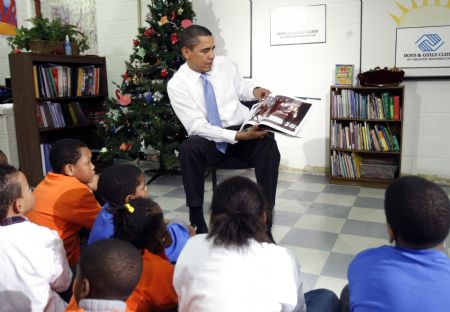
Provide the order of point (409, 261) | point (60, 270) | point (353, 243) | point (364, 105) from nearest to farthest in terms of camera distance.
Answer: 1. point (409, 261)
2. point (60, 270)
3. point (353, 243)
4. point (364, 105)

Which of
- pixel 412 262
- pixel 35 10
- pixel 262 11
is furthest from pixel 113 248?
pixel 35 10

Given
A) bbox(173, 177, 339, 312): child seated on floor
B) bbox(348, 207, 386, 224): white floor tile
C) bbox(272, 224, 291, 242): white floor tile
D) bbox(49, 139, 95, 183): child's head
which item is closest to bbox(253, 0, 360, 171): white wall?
bbox(348, 207, 386, 224): white floor tile

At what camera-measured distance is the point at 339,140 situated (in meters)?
3.64

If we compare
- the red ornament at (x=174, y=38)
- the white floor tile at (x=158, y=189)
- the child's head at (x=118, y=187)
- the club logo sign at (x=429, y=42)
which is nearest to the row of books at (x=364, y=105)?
the club logo sign at (x=429, y=42)

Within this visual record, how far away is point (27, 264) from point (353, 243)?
1.81m

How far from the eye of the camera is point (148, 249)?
1328mm

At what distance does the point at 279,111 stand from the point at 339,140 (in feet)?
5.09

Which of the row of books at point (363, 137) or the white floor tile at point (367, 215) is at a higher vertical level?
the row of books at point (363, 137)

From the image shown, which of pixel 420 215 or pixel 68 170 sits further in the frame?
pixel 68 170

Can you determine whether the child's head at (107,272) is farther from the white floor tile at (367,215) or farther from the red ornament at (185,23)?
the red ornament at (185,23)

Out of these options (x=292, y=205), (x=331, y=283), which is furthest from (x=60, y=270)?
(x=292, y=205)

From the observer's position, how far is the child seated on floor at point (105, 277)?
0.95 metres

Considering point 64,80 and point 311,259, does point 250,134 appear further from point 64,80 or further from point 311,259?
point 64,80

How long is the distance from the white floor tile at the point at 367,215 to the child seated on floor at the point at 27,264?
207 cm
